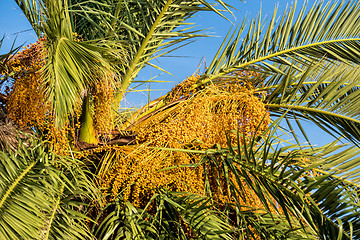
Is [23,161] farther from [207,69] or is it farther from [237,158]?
[207,69]

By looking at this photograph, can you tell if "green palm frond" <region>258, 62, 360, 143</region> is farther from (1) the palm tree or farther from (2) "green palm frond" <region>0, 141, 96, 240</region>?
(2) "green palm frond" <region>0, 141, 96, 240</region>

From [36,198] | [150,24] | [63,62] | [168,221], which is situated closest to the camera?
[36,198]

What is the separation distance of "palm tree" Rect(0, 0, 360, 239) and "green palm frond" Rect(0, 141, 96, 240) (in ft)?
0.04

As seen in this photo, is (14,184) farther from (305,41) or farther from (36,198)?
(305,41)

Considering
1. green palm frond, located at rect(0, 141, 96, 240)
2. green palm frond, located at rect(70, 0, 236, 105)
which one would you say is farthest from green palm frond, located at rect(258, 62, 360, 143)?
green palm frond, located at rect(0, 141, 96, 240)

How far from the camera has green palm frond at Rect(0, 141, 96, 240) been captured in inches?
98.3

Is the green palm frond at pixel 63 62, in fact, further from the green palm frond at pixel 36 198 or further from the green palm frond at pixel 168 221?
the green palm frond at pixel 168 221

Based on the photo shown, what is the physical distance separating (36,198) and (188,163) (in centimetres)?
118

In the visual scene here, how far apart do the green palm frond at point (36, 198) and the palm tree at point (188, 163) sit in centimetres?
1

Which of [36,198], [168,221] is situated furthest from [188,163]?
[36,198]

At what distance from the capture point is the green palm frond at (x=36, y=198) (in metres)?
2.50

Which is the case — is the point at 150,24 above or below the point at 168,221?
above

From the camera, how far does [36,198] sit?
2.63 metres

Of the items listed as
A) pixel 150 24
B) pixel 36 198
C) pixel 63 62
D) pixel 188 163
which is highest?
pixel 150 24
